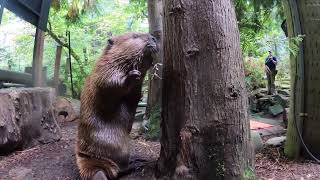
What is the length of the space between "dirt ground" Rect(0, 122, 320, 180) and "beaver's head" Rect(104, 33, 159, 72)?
85cm

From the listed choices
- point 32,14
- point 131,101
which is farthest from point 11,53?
point 131,101

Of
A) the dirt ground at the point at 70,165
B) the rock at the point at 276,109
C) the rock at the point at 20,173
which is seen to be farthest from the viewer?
the rock at the point at 276,109

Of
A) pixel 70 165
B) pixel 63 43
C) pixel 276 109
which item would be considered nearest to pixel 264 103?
pixel 276 109

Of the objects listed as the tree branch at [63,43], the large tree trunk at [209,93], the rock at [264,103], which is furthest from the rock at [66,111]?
the large tree trunk at [209,93]

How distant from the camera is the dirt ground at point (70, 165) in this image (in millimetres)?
3457

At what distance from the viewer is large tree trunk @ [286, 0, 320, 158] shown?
413cm

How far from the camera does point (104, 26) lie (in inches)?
490

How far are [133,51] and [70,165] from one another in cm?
133

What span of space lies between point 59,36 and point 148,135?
5.94 metres

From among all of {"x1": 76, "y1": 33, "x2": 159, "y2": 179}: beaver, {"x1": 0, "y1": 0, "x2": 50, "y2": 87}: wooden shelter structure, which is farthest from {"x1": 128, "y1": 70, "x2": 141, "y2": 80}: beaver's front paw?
{"x1": 0, "y1": 0, "x2": 50, "y2": 87}: wooden shelter structure

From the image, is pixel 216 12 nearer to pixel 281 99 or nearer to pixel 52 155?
pixel 52 155

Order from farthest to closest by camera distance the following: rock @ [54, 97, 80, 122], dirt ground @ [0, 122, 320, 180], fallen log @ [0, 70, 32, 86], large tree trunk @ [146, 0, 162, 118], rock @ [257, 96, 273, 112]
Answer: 1. rock @ [257, 96, 273, 112]
2. rock @ [54, 97, 80, 122]
3. fallen log @ [0, 70, 32, 86]
4. large tree trunk @ [146, 0, 162, 118]
5. dirt ground @ [0, 122, 320, 180]

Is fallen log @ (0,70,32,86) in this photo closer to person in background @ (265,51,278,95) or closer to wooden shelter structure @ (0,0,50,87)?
wooden shelter structure @ (0,0,50,87)

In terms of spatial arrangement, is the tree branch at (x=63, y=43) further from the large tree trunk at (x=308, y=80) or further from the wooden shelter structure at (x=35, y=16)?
the large tree trunk at (x=308, y=80)
